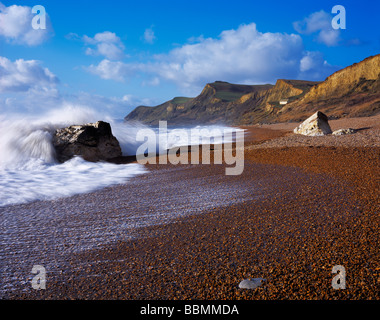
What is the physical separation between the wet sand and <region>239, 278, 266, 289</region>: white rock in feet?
0.13

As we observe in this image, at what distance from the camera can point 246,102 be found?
93.2 metres

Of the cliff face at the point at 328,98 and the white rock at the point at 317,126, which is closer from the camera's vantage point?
the white rock at the point at 317,126

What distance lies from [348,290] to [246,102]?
95.5 meters

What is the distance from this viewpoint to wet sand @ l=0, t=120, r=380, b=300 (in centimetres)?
192

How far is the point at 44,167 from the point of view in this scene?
7453 millimetres

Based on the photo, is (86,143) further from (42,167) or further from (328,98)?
(328,98)

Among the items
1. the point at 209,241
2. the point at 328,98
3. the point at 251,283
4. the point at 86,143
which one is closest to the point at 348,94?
the point at 328,98

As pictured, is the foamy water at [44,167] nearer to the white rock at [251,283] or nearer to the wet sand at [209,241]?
the wet sand at [209,241]

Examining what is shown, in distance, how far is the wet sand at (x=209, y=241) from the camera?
6.31 ft

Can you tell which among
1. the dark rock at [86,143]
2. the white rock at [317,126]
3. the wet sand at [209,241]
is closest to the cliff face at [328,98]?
the white rock at [317,126]

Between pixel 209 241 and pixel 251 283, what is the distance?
0.75 metres

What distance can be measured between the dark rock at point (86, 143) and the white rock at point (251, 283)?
7.48m

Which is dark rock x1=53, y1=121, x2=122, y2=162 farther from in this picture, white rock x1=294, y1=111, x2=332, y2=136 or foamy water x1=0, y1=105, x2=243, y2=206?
white rock x1=294, y1=111, x2=332, y2=136

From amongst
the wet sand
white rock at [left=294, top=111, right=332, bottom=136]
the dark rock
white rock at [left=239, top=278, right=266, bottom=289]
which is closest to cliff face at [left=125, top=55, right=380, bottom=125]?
white rock at [left=294, top=111, right=332, bottom=136]
